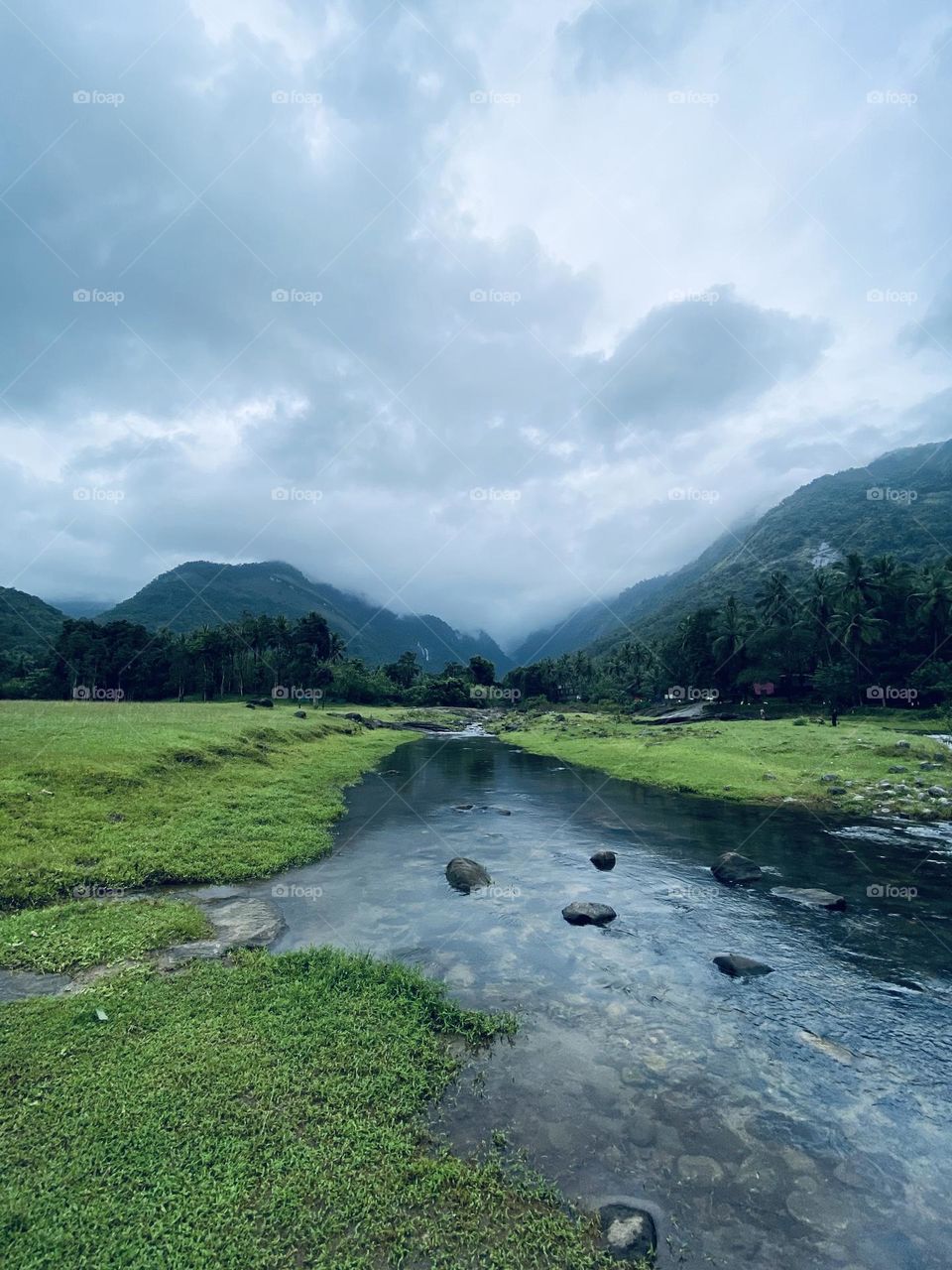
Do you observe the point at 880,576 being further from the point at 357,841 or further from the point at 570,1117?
the point at 570,1117

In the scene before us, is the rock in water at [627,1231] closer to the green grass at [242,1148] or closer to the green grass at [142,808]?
the green grass at [242,1148]

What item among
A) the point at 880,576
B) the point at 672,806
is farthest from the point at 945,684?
the point at 672,806

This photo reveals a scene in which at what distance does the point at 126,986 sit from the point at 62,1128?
4.89 meters

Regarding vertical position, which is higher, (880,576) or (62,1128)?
(880,576)

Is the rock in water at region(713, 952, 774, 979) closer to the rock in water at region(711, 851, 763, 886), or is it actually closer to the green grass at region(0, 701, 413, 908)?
the rock in water at region(711, 851, 763, 886)

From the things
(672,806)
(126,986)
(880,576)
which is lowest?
(672,806)

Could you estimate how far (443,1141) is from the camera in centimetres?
995

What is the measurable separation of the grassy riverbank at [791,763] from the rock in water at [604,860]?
17906 mm

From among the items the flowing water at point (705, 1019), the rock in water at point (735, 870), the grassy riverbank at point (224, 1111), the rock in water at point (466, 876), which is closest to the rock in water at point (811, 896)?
the flowing water at point (705, 1019)

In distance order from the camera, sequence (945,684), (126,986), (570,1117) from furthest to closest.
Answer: (945,684), (126,986), (570,1117)

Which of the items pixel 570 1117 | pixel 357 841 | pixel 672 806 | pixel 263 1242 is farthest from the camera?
pixel 672 806

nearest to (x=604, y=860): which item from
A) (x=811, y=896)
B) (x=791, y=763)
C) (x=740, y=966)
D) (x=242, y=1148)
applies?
(x=811, y=896)

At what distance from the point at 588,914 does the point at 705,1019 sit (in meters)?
6.39

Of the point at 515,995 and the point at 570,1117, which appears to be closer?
the point at 570,1117
